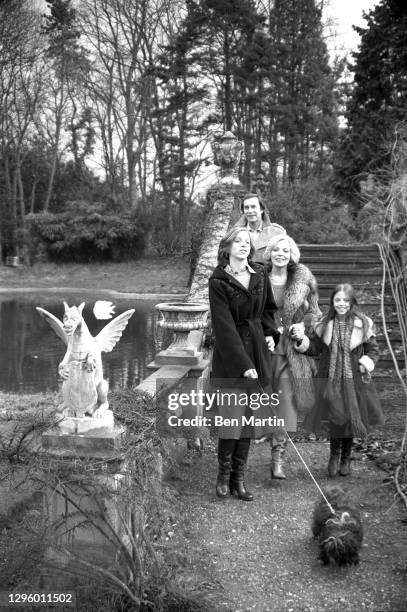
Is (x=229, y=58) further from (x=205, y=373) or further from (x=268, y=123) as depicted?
(x=205, y=373)

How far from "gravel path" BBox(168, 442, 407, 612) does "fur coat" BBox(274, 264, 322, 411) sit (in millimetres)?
599

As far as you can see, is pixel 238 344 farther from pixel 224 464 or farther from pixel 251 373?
pixel 224 464

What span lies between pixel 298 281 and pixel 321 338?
0.42m

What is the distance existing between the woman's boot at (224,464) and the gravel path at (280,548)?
66 mm

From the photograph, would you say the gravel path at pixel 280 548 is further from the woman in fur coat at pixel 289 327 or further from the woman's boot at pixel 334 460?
the woman in fur coat at pixel 289 327

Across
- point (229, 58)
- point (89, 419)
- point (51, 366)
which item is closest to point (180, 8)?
point (229, 58)

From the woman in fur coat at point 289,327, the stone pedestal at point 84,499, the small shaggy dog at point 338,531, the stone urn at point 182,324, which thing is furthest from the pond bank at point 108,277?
the stone pedestal at point 84,499

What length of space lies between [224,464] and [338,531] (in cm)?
93

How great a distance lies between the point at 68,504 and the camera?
2553mm

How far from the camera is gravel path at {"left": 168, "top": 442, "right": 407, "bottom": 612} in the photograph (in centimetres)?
254

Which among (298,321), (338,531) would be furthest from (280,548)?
(298,321)

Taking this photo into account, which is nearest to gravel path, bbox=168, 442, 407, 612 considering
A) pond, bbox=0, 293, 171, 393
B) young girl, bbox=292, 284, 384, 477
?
young girl, bbox=292, 284, 384, 477

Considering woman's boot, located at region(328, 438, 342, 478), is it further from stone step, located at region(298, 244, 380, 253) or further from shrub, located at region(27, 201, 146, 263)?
shrub, located at region(27, 201, 146, 263)

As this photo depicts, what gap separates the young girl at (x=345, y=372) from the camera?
3.77 metres
